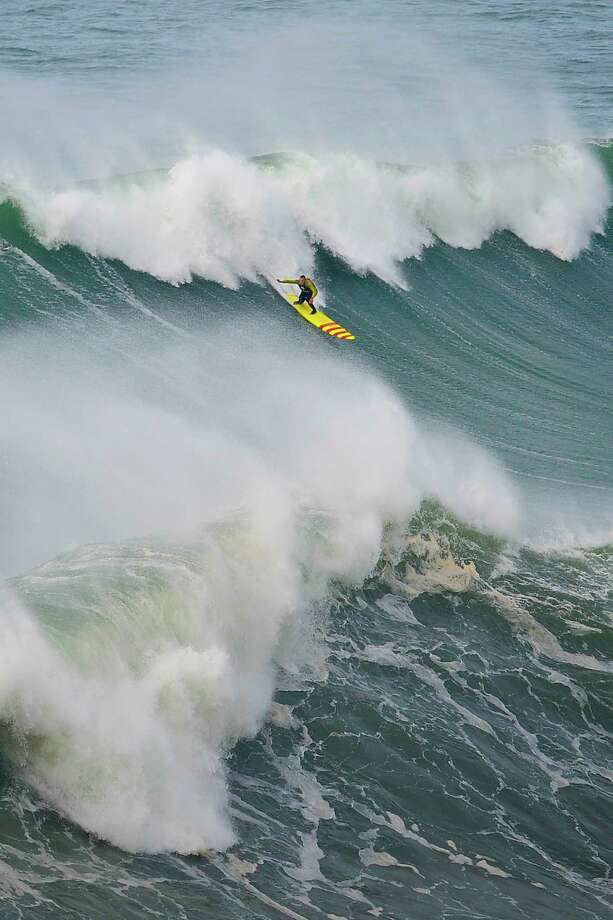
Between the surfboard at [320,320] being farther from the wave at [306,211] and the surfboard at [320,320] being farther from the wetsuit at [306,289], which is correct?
the wave at [306,211]

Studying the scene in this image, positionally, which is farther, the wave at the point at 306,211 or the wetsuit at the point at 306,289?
the wave at the point at 306,211

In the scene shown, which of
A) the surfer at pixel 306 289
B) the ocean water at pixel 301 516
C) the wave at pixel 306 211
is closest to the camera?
the ocean water at pixel 301 516

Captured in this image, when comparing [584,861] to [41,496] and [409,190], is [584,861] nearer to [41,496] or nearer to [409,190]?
Result: [41,496]

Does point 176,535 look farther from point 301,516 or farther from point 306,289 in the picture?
point 306,289

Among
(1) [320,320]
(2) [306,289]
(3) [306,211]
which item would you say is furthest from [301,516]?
(3) [306,211]

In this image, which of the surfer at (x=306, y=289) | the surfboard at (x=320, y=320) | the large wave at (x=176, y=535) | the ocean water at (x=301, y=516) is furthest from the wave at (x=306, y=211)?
the large wave at (x=176, y=535)

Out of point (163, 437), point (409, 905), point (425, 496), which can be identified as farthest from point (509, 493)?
point (409, 905)

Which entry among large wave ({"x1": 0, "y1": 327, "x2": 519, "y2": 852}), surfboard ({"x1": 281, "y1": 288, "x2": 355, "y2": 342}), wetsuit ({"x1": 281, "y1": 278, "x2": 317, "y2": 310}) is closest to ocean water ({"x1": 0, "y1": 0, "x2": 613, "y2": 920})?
large wave ({"x1": 0, "y1": 327, "x2": 519, "y2": 852})
